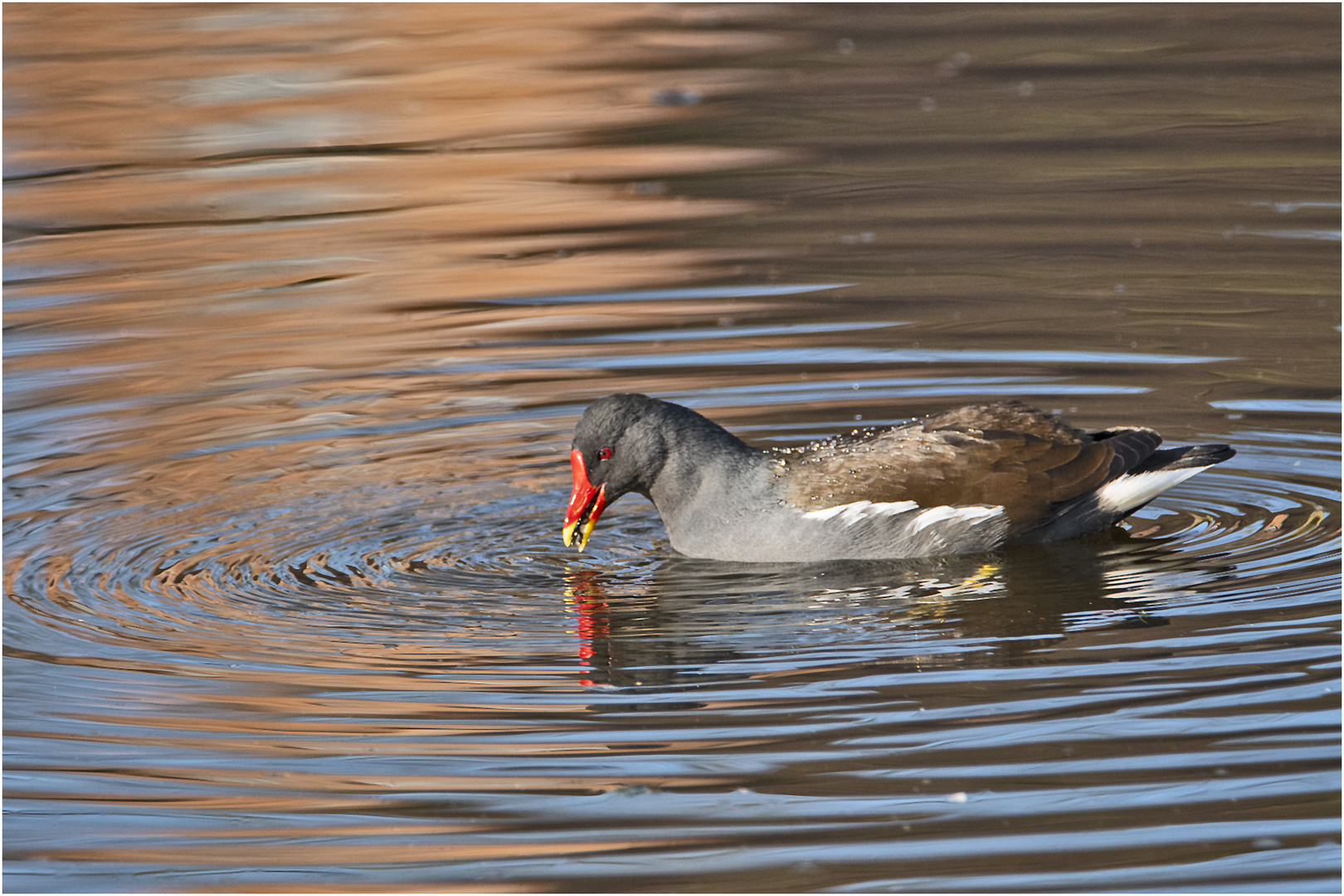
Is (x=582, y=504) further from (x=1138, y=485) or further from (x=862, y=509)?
(x=1138, y=485)

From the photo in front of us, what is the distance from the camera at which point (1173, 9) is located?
17.2 meters

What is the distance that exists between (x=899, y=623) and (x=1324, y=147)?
27.7 ft

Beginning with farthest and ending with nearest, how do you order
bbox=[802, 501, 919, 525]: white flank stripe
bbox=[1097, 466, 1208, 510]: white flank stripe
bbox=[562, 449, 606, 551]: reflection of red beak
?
bbox=[562, 449, 606, 551]: reflection of red beak, bbox=[1097, 466, 1208, 510]: white flank stripe, bbox=[802, 501, 919, 525]: white flank stripe

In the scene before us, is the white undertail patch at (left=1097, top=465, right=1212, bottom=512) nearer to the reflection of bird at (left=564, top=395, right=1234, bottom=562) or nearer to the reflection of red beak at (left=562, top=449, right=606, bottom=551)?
the reflection of bird at (left=564, top=395, right=1234, bottom=562)

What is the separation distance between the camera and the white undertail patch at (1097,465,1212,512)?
7.83 m

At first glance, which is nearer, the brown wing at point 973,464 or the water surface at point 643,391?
the water surface at point 643,391

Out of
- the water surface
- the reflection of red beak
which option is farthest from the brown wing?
the reflection of red beak

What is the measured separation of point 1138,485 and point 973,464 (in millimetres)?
706

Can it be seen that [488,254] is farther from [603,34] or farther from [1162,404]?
[603,34]

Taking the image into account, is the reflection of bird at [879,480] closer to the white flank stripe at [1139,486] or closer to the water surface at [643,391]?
the white flank stripe at [1139,486]

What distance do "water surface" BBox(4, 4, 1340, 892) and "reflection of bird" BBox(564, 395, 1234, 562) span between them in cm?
14

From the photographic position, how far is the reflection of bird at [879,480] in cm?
773

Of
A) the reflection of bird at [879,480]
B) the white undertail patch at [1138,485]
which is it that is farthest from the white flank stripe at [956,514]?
the white undertail patch at [1138,485]

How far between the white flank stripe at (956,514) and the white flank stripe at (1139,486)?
1.60 feet
